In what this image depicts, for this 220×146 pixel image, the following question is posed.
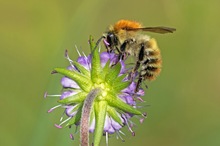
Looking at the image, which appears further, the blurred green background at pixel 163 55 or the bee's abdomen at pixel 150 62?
the blurred green background at pixel 163 55

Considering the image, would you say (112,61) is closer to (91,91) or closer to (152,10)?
(91,91)

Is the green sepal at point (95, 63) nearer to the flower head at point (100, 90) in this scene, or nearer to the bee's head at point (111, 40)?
the flower head at point (100, 90)

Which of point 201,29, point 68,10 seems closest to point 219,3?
point 201,29

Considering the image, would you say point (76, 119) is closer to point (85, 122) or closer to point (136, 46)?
point (85, 122)

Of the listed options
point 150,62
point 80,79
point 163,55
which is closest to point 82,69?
point 80,79

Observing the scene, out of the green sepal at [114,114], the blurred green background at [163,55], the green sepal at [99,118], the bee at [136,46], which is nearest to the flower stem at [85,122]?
the green sepal at [99,118]

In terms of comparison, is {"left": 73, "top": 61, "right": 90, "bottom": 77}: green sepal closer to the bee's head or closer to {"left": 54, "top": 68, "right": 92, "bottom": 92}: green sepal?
{"left": 54, "top": 68, "right": 92, "bottom": 92}: green sepal
